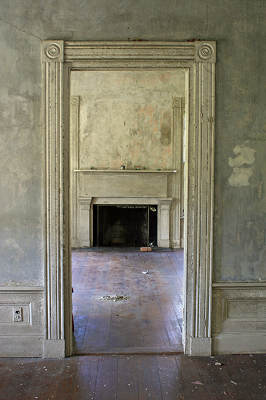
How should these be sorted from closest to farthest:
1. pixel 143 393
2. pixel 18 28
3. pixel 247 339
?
pixel 143 393 < pixel 18 28 < pixel 247 339

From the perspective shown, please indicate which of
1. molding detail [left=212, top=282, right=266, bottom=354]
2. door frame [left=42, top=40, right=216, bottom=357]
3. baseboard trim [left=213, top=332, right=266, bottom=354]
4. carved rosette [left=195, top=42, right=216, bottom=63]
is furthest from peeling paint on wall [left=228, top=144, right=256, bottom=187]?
baseboard trim [left=213, top=332, right=266, bottom=354]

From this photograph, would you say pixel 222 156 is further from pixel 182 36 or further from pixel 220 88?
pixel 182 36

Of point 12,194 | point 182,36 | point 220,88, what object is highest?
point 182,36

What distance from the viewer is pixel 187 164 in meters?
3.40

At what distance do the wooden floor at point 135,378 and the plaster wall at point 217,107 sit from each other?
775 millimetres

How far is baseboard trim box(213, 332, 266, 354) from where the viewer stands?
3.52 m

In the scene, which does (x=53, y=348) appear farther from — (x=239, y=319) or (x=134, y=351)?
(x=239, y=319)

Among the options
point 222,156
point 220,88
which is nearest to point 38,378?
point 222,156

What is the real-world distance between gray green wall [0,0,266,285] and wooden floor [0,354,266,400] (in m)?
0.79

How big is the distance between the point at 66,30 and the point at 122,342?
125 inches

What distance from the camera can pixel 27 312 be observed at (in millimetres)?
3469

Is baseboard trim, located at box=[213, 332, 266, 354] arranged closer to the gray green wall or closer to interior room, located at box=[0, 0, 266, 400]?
interior room, located at box=[0, 0, 266, 400]

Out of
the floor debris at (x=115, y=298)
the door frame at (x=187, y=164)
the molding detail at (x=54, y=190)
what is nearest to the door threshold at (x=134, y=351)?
the door frame at (x=187, y=164)

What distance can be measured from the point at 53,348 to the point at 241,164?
2536 millimetres
